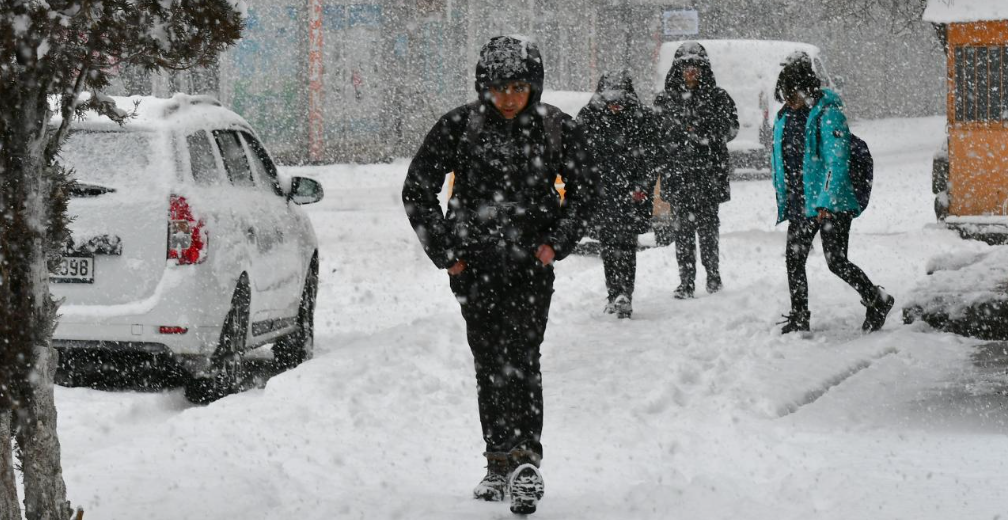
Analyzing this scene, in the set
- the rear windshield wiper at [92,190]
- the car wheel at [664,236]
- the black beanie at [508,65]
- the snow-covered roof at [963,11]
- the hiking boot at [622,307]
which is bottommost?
the car wheel at [664,236]

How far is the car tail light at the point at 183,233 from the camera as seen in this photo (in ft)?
25.5

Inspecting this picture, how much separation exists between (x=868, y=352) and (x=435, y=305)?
510 cm

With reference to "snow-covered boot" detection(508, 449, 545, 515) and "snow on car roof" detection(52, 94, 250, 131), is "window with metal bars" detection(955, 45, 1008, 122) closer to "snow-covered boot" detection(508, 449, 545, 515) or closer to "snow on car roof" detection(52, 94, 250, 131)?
"snow on car roof" detection(52, 94, 250, 131)

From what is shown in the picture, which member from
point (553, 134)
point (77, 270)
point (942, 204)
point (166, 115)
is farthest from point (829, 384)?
point (942, 204)

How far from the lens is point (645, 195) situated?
37.9 ft

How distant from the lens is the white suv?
25.4ft

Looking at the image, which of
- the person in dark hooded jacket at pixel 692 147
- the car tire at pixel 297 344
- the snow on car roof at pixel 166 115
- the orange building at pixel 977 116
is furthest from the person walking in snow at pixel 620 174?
the orange building at pixel 977 116

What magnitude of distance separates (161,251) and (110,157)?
642 mm

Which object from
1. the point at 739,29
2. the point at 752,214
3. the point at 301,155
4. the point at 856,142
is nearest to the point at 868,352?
the point at 856,142

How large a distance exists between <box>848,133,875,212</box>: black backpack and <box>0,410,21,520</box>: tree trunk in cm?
656

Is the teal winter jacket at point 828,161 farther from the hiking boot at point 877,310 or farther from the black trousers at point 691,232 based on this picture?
the black trousers at point 691,232

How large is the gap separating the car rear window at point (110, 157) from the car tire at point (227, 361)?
884 mm

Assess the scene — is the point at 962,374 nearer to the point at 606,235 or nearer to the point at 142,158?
the point at 606,235

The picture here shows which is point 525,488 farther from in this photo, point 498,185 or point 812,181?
point 812,181
